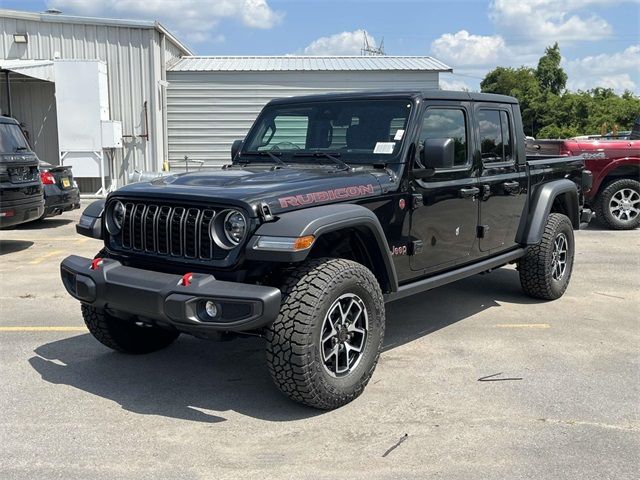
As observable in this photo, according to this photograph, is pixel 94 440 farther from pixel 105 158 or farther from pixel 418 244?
pixel 105 158

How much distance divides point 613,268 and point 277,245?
19.7 ft

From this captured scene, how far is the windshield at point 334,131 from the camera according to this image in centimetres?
475

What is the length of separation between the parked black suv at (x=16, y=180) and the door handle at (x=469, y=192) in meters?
6.38

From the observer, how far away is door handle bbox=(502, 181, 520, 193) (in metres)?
5.68

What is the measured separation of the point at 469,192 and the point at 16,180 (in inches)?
257

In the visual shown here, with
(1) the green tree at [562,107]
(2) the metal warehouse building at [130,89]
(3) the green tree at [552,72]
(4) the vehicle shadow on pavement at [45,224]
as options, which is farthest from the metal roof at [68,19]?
Result: (3) the green tree at [552,72]

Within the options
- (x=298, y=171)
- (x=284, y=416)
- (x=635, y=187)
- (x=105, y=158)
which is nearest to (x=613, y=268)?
(x=635, y=187)

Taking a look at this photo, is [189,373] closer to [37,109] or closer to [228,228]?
[228,228]

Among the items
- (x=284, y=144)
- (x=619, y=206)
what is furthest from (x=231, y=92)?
(x=284, y=144)

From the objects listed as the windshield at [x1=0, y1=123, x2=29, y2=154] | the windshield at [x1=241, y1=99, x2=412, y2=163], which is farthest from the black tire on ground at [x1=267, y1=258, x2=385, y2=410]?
the windshield at [x1=0, y1=123, x2=29, y2=154]

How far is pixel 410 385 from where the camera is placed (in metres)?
4.25

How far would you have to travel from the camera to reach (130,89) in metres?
16.7

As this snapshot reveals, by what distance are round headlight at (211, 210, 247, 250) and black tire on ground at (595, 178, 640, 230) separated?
30.0 ft

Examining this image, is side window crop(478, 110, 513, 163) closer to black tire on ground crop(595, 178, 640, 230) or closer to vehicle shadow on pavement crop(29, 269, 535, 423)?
vehicle shadow on pavement crop(29, 269, 535, 423)
